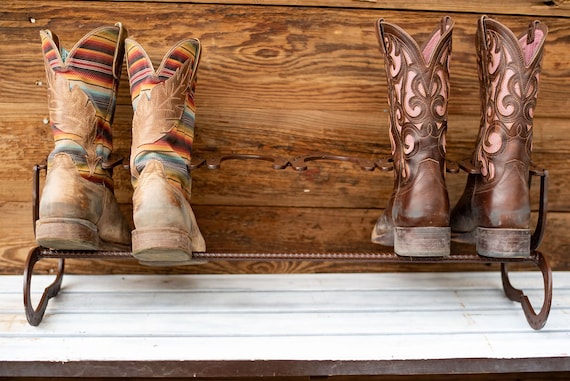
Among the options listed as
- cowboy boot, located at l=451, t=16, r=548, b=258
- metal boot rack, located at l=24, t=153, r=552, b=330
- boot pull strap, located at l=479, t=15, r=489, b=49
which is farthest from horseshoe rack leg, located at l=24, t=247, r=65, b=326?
Answer: boot pull strap, located at l=479, t=15, r=489, b=49

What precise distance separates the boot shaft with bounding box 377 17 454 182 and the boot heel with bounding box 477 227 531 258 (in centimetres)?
17

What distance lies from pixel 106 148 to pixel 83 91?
0.44ft

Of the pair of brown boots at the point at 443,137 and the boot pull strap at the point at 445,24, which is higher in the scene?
the boot pull strap at the point at 445,24

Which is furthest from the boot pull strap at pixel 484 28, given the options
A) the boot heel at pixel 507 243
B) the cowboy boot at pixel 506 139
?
the boot heel at pixel 507 243

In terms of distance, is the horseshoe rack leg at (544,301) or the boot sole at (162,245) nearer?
the boot sole at (162,245)

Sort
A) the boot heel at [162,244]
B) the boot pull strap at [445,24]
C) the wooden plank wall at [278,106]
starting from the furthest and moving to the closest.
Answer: the wooden plank wall at [278,106] < the boot pull strap at [445,24] < the boot heel at [162,244]

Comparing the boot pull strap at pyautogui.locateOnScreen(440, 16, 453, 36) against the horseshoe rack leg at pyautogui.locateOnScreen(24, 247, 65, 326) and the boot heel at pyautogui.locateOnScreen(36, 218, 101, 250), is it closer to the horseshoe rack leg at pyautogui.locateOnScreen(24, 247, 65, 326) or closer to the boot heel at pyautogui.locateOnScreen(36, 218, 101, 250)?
the boot heel at pyautogui.locateOnScreen(36, 218, 101, 250)

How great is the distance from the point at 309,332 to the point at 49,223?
57 cm

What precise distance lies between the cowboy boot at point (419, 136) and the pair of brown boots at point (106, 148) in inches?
16.8

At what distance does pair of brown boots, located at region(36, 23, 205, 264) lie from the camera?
3.80 ft

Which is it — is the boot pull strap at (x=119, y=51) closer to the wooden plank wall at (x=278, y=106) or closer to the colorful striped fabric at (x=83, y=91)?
the colorful striped fabric at (x=83, y=91)

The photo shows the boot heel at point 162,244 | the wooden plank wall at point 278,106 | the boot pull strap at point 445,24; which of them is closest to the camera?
the boot heel at point 162,244

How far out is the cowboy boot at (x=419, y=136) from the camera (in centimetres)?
120

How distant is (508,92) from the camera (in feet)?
4.05
